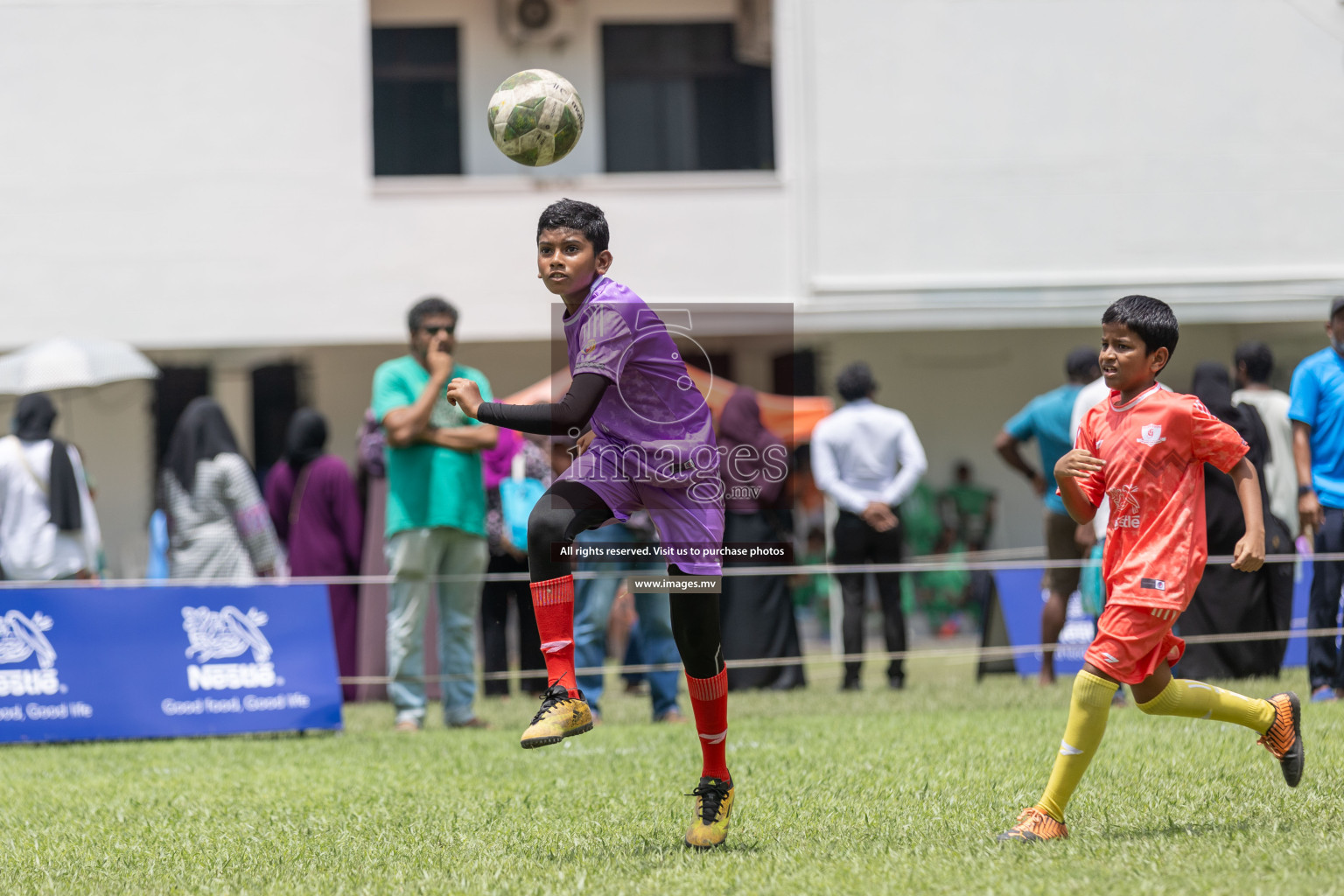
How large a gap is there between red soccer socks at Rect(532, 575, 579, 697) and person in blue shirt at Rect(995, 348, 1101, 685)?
18.4 feet

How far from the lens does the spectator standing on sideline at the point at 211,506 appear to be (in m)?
10.3

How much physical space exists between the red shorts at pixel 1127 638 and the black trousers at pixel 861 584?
5.75 m

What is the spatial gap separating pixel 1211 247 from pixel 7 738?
14277 millimetres

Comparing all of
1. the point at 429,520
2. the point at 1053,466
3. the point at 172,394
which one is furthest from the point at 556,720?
the point at 172,394

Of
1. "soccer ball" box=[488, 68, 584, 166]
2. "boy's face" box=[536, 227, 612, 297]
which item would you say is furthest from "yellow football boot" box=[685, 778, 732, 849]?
"soccer ball" box=[488, 68, 584, 166]

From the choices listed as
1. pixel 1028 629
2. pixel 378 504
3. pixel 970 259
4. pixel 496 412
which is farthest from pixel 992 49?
pixel 496 412

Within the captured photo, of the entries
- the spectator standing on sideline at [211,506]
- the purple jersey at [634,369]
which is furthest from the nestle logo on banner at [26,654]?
the purple jersey at [634,369]

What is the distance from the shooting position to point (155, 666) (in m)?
9.21

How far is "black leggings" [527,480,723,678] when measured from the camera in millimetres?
5031

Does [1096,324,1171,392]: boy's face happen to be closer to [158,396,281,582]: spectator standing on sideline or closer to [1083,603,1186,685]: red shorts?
[1083,603,1186,685]: red shorts

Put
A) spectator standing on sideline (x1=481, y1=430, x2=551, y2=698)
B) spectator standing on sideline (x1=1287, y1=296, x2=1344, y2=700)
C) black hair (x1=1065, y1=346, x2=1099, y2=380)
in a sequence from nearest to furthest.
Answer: spectator standing on sideline (x1=1287, y1=296, x2=1344, y2=700) → black hair (x1=1065, y1=346, x2=1099, y2=380) → spectator standing on sideline (x1=481, y1=430, x2=551, y2=698)

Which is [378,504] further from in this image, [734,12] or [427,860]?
[734,12]

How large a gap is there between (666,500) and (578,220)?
100 centimetres

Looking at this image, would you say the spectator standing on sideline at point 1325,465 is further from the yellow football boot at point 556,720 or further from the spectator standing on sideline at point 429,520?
the yellow football boot at point 556,720
